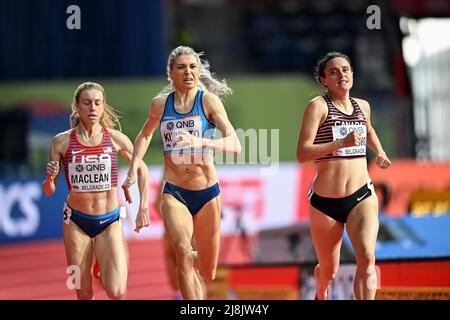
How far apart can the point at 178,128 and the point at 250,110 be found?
1375 cm

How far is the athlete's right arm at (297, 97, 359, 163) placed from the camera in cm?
670

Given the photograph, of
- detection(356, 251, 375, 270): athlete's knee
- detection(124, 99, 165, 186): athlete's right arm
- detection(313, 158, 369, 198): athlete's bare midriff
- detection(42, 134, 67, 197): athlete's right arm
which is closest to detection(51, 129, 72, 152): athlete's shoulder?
detection(42, 134, 67, 197): athlete's right arm

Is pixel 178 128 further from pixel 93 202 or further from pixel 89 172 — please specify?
pixel 93 202

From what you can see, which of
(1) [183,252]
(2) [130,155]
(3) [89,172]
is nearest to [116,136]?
(2) [130,155]

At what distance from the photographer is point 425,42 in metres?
22.3

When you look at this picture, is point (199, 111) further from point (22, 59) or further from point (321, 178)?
point (22, 59)

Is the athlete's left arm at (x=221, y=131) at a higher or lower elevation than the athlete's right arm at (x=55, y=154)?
higher

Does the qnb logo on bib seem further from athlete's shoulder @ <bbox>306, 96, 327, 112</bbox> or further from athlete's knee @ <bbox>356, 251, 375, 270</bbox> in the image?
athlete's knee @ <bbox>356, 251, 375, 270</bbox>

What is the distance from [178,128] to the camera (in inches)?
268

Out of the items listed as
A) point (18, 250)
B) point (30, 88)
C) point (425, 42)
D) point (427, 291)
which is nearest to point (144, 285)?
point (18, 250)

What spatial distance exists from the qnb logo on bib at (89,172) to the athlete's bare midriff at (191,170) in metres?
0.41

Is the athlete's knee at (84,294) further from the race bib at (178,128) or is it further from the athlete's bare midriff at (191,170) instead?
the race bib at (178,128)

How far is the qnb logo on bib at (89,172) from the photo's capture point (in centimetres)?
690

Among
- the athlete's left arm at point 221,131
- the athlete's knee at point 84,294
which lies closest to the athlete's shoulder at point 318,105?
the athlete's left arm at point 221,131
